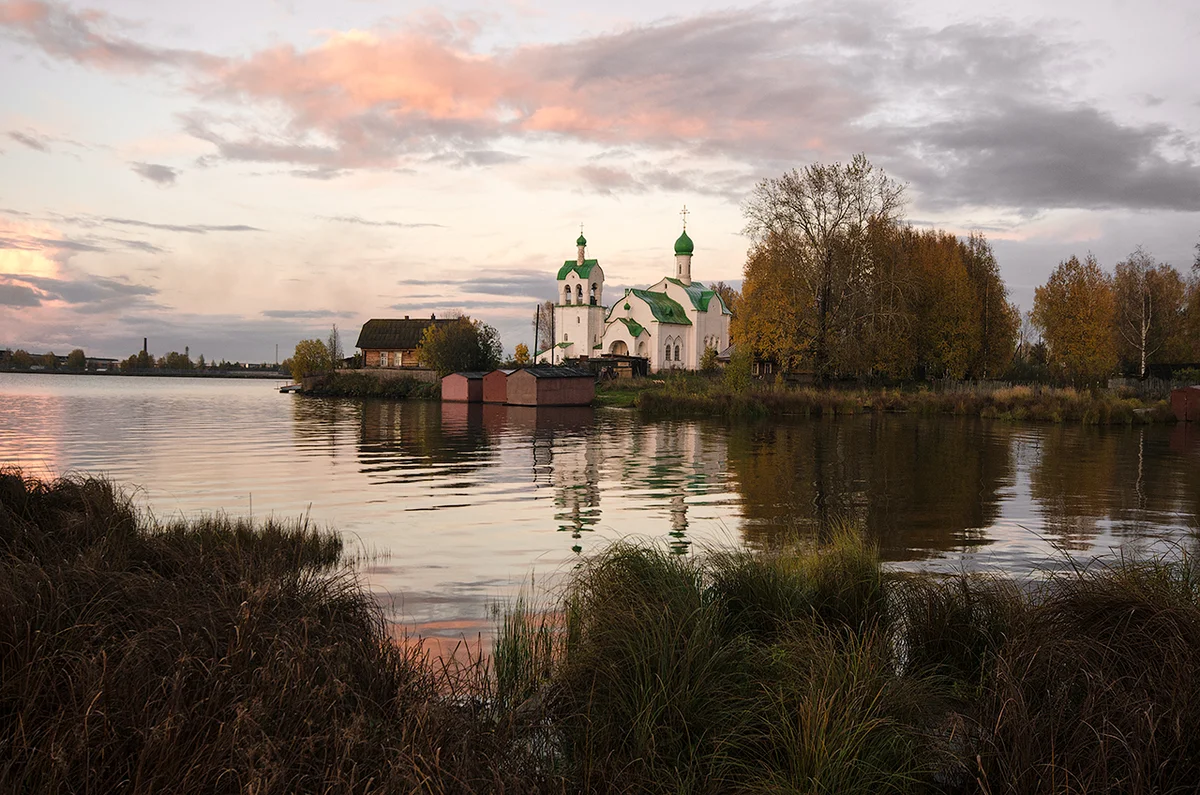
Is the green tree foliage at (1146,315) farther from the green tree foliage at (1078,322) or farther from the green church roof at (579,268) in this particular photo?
the green church roof at (579,268)

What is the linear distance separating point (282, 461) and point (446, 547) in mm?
13650

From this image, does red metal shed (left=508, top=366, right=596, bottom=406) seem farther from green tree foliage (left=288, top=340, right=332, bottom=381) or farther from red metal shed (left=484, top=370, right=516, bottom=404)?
green tree foliage (left=288, top=340, right=332, bottom=381)

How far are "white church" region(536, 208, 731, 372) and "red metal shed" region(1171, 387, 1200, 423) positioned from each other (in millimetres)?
54532

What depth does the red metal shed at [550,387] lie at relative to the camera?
181ft

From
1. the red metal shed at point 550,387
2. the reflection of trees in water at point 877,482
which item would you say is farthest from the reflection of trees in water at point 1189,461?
the red metal shed at point 550,387

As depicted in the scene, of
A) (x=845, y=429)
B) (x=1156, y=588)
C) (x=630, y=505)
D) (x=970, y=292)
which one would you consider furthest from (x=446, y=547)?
(x=970, y=292)

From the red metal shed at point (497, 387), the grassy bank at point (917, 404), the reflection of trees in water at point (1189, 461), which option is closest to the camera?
the reflection of trees in water at point (1189, 461)

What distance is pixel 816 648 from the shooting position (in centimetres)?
558

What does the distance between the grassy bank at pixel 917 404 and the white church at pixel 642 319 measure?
4341 centimetres

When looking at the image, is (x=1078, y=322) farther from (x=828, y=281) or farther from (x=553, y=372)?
Result: (x=553, y=372)

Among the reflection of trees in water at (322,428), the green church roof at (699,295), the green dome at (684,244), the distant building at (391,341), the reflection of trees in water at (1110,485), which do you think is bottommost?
the reflection of trees in water at (1110,485)

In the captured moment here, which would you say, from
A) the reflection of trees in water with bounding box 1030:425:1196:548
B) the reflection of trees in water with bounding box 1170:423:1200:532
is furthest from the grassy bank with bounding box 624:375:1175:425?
the reflection of trees in water with bounding box 1030:425:1196:548

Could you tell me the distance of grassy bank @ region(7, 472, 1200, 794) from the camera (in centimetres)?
412

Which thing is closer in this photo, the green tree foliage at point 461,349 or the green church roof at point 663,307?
the green tree foliage at point 461,349
